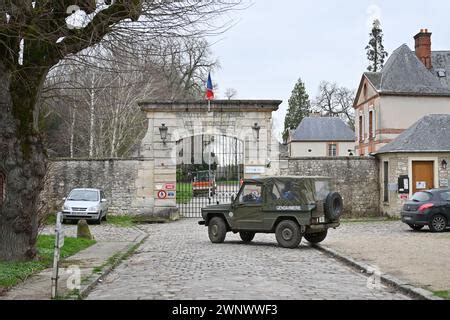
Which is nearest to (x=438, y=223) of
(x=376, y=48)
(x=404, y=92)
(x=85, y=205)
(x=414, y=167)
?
(x=414, y=167)

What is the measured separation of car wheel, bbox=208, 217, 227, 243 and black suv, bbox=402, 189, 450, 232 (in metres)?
7.73

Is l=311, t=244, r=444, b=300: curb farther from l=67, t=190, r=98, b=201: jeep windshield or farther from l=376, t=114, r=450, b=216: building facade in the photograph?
l=67, t=190, r=98, b=201: jeep windshield

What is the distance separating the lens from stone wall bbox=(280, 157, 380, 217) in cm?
2720

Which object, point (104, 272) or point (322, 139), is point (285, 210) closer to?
point (104, 272)

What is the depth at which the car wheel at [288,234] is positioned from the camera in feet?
49.8

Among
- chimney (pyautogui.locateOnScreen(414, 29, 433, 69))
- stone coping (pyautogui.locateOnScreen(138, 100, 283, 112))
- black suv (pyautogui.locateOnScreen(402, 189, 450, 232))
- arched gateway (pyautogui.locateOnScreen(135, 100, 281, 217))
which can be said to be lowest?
black suv (pyautogui.locateOnScreen(402, 189, 450, 232))

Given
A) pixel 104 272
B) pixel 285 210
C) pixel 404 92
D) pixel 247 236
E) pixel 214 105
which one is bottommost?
pixel 104 272

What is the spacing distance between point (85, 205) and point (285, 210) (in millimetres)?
11041

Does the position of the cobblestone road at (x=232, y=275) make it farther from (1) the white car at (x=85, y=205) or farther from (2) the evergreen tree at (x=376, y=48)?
(2) the evergreen tree at (x=376, y=48)

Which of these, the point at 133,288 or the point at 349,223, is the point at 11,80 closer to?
the point at 133,288

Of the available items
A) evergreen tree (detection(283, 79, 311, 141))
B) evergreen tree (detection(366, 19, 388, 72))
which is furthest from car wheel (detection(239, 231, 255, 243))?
evergreen tree (detection(283, 79, 311, 141))

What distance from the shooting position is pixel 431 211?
799 inches

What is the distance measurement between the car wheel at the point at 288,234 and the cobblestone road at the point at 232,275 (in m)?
0.26

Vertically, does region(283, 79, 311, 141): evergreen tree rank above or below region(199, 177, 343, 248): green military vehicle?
above
